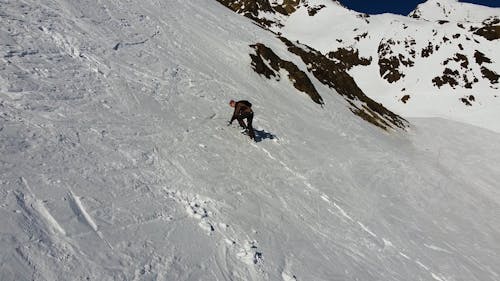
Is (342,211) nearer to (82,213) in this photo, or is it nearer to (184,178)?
(184,178)

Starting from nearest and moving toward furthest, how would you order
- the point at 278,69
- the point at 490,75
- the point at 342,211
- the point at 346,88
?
the point at 342,211 → the point at 278,69 → the point at 346,88 → the point at 490,75

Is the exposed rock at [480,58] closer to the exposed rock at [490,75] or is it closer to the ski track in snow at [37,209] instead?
the exposed rock at [490,75]

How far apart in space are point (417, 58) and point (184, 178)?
66.0 m

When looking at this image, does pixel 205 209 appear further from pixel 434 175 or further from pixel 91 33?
pixel 434 175

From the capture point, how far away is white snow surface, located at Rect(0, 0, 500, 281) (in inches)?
316

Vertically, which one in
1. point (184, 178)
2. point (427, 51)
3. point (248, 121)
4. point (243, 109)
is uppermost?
point (427, 51)

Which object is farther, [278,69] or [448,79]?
[448,79]

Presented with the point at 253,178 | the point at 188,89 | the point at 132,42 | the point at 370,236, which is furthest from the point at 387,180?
the point at 132,42

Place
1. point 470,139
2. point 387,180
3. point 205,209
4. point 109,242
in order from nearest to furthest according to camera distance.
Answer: point 109,242 → point 205,209 → point 387,180 → point 470,139

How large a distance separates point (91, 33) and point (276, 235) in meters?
14.4

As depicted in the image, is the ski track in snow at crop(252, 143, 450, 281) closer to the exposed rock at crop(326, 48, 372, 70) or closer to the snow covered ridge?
the snow covered ridge

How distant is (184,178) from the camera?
11.4m

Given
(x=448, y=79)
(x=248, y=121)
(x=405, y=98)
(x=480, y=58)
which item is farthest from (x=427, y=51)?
(x=248, y=121)

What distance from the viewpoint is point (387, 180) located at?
19141 millimetres
